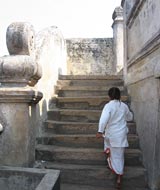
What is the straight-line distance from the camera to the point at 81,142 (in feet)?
16.9

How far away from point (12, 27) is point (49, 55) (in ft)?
11.0

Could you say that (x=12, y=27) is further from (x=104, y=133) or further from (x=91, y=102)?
(x=91, y=102)

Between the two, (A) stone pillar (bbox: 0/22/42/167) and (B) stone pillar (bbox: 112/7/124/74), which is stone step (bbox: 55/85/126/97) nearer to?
(A) stone pillar (bbox: 0/22/42/167)

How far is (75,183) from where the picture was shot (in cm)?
438

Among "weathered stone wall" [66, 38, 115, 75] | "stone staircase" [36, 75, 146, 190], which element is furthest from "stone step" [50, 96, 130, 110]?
"weathered stone wall" [66, 38, 115, 75]

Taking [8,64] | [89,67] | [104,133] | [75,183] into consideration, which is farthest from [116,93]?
[89,67]

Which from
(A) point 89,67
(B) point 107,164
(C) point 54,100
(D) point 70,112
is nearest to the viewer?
(B) point 107,164

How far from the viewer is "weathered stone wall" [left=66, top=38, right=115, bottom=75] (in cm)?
1120

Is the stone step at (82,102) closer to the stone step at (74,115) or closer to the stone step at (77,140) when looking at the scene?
the stone step at (74,115)

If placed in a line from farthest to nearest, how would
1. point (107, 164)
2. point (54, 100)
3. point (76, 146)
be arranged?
1. point (54, 100)
2. point (76, 146)
3. point (107, 164)

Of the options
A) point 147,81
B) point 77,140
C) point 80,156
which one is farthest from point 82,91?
point 147,81

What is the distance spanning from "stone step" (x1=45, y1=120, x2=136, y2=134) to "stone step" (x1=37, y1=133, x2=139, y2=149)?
26cm

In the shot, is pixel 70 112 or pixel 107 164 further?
pixel 70 112

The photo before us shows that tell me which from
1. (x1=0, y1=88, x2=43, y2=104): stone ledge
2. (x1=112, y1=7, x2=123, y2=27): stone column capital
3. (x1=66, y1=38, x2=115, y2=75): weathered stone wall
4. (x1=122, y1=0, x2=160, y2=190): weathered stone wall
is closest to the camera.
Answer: (x1=0, y1=88, x2=43, y2=104): stone ledge
